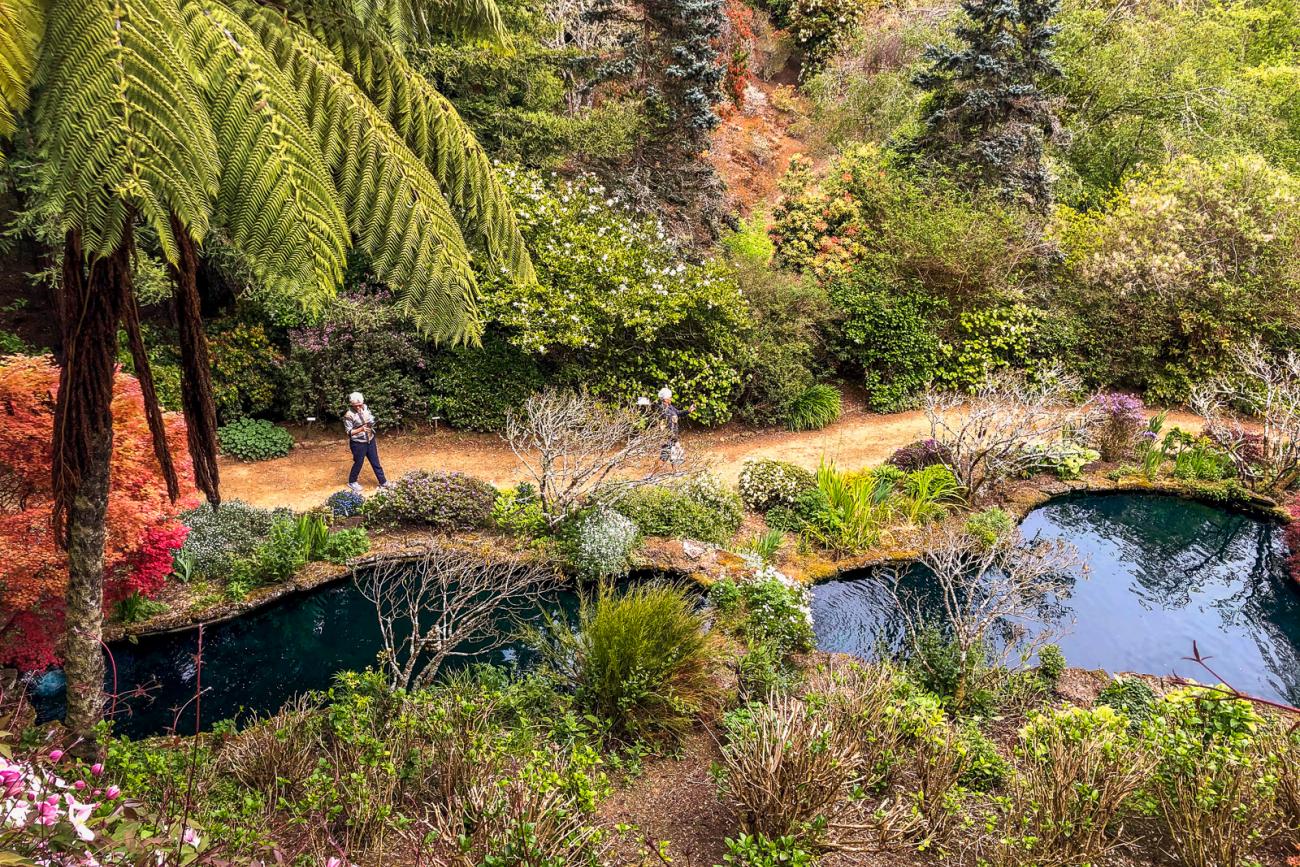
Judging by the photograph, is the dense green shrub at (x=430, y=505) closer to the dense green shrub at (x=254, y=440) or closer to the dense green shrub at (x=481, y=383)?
the dense green shrub at (x=254, y=440)

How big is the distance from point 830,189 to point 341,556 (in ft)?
38.1

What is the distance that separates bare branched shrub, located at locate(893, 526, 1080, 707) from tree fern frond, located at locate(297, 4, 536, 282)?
4598 mm

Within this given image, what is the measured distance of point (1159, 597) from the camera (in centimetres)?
830

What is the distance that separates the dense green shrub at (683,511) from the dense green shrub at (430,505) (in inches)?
65.2

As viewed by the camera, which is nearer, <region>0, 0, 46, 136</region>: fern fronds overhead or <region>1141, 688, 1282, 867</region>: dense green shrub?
<region>0, 0, 46, 136</region>: fern fronds overhead

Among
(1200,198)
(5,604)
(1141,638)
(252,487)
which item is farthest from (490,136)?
(1200,198)

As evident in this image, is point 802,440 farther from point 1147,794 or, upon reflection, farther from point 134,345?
point 134,345

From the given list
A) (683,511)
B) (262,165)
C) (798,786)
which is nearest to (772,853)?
(798,786)

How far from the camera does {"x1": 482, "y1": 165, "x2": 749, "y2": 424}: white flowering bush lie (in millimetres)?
10688

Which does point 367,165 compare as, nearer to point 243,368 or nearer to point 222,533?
point 222,533

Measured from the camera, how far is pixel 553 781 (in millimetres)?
3848

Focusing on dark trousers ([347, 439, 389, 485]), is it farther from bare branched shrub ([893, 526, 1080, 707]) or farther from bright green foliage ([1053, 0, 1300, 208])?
bright green foliage ([1053, 0, 1300, 208])

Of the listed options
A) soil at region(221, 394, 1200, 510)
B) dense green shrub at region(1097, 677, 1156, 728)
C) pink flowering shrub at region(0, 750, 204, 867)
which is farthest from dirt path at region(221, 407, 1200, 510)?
pink flowering shrub at region(0, 750, 204, 867)

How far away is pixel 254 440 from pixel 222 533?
9.82 feet
